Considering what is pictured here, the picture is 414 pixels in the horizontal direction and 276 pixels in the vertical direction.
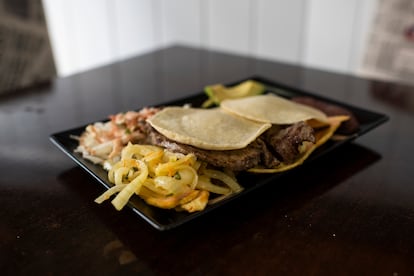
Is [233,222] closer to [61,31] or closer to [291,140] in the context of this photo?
[291,140]

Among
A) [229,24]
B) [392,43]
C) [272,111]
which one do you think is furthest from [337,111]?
[229,24]

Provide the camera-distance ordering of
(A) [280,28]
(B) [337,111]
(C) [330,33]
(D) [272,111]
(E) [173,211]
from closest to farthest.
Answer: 1. (E) [173,211]
2. (D) [272,111]
3. (B) [337,111]
4. (C) [330,33]
5. (A) [280,28]

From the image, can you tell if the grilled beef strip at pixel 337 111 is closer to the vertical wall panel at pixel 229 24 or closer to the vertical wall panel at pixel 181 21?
the vertical wall panel at pixel 229 24

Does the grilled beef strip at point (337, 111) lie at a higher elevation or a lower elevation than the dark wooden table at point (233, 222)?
higher

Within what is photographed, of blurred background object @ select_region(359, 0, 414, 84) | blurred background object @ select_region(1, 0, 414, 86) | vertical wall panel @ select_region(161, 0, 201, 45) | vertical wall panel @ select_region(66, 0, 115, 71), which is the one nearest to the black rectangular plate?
blurred background object @ select_region(1, 0, 414, 86)

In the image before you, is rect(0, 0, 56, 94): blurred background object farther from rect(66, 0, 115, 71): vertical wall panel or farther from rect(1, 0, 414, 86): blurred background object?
rect(66, 0, 115, 71): vertical wall panel

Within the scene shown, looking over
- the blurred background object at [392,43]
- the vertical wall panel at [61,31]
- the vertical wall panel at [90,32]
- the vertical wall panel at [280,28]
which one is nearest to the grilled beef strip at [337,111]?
the blurred background object at [392,43]

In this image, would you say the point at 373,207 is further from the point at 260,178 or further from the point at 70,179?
the point at 70,179
